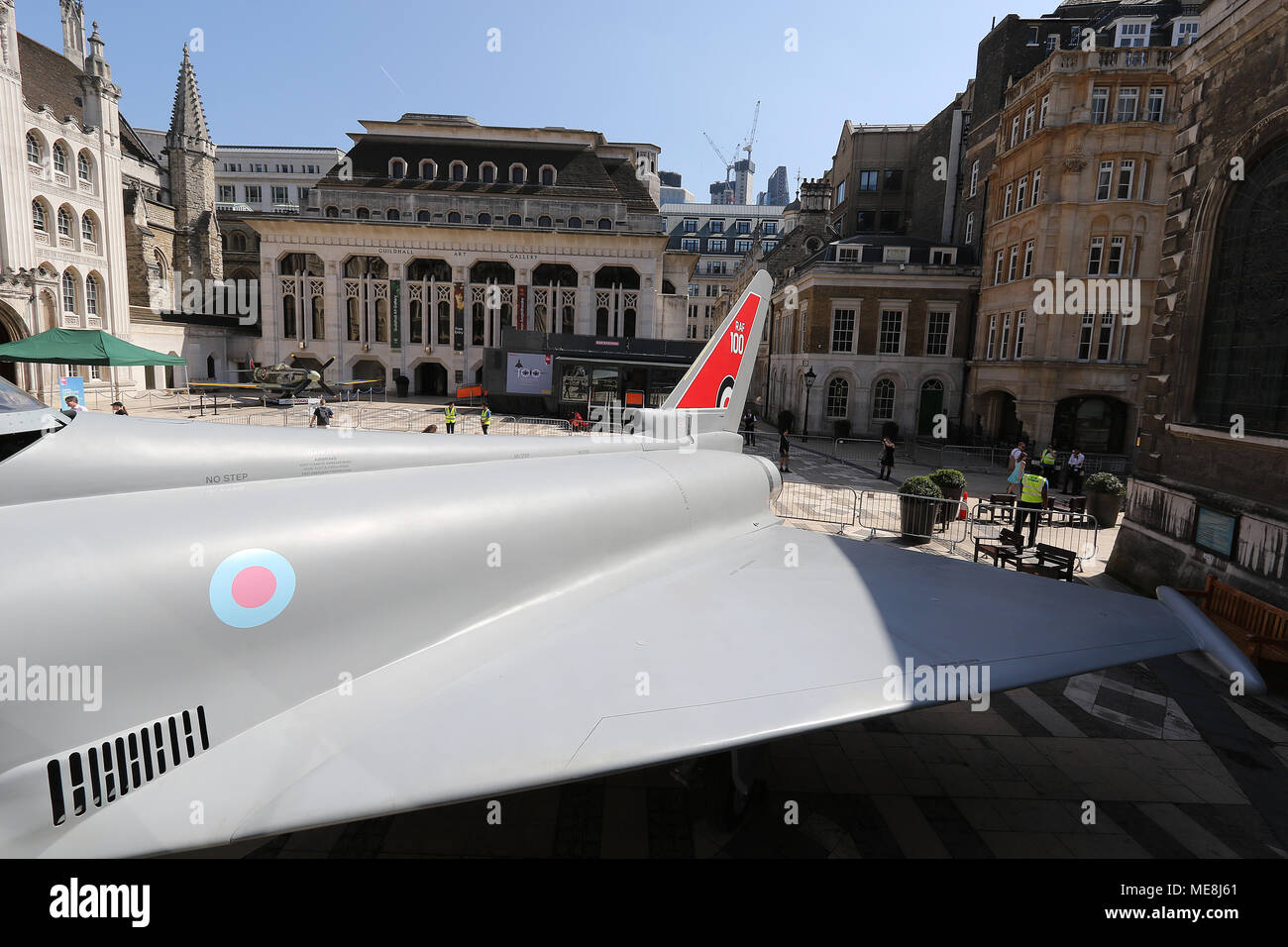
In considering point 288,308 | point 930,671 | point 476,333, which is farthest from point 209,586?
point 288,308

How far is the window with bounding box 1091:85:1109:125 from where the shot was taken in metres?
29.9

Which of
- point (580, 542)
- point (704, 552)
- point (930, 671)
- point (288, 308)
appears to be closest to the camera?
point (930, 671)

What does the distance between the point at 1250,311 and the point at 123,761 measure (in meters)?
15.8

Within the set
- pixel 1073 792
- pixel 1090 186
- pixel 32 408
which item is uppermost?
pixel 1090 186

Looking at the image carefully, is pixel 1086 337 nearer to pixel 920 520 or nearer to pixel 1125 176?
pixel 1125 176

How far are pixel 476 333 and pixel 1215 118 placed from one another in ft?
169

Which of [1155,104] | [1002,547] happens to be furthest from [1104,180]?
[1002,547]

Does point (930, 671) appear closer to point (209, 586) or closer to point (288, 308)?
point (209, 586)

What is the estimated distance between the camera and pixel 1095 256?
102ft

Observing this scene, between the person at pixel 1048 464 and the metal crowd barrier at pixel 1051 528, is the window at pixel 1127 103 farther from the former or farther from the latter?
the metal crowd barrier at pixel 1051 528

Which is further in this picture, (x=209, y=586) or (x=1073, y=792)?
(x=1073, y=792)

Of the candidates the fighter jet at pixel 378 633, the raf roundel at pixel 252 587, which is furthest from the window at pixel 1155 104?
the raf roundel at pixel 252 587

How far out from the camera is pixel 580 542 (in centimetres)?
671
